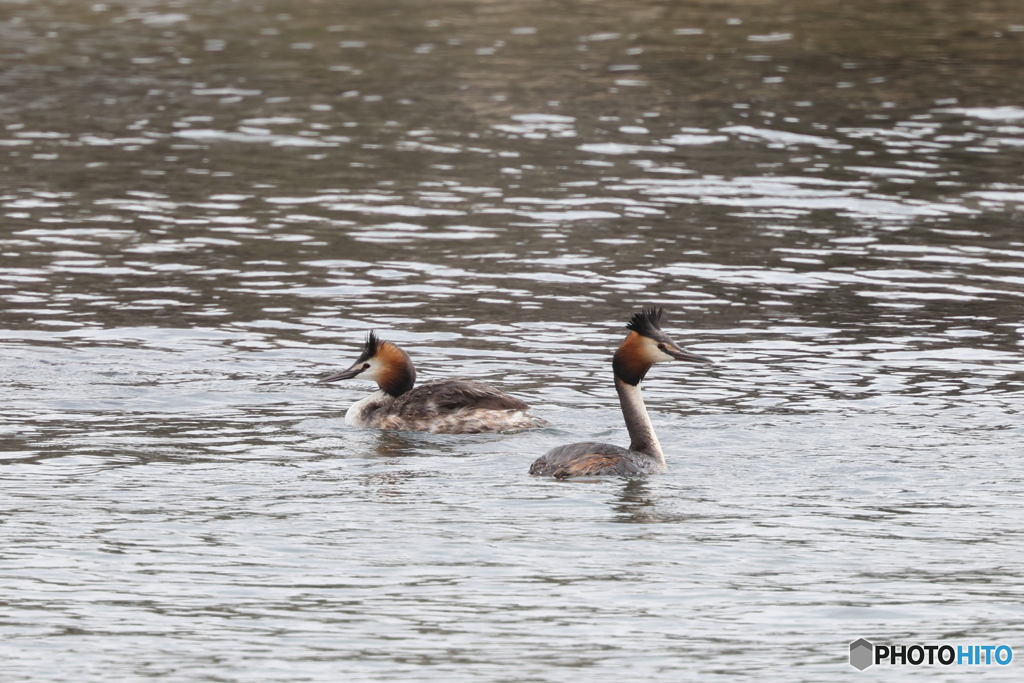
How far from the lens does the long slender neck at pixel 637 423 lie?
42.2ft

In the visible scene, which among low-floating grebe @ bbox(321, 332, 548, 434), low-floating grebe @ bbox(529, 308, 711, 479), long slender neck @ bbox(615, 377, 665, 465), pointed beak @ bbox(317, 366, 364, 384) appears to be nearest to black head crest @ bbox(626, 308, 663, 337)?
low-floating grebe @ bbox(529, 308, 711, 479)

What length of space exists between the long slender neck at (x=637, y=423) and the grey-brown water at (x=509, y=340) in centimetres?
28

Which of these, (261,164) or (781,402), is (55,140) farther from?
(781,402)

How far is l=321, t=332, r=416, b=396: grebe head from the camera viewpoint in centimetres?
1544

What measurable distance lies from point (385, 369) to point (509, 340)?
2.73m

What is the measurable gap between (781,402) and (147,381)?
585 cm

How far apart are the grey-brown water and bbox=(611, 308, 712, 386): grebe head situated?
0.76 meters

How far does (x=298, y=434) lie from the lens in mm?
14148

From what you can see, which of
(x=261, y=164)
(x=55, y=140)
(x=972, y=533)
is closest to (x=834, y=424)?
(x=972, y=533)

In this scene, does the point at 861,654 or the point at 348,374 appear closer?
the point at 861,654

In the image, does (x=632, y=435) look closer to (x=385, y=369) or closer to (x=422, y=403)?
(x=422, y=403)

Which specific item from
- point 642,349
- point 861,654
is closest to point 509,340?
point 642,349

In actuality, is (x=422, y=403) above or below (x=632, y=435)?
below

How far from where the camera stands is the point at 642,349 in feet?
43.3
